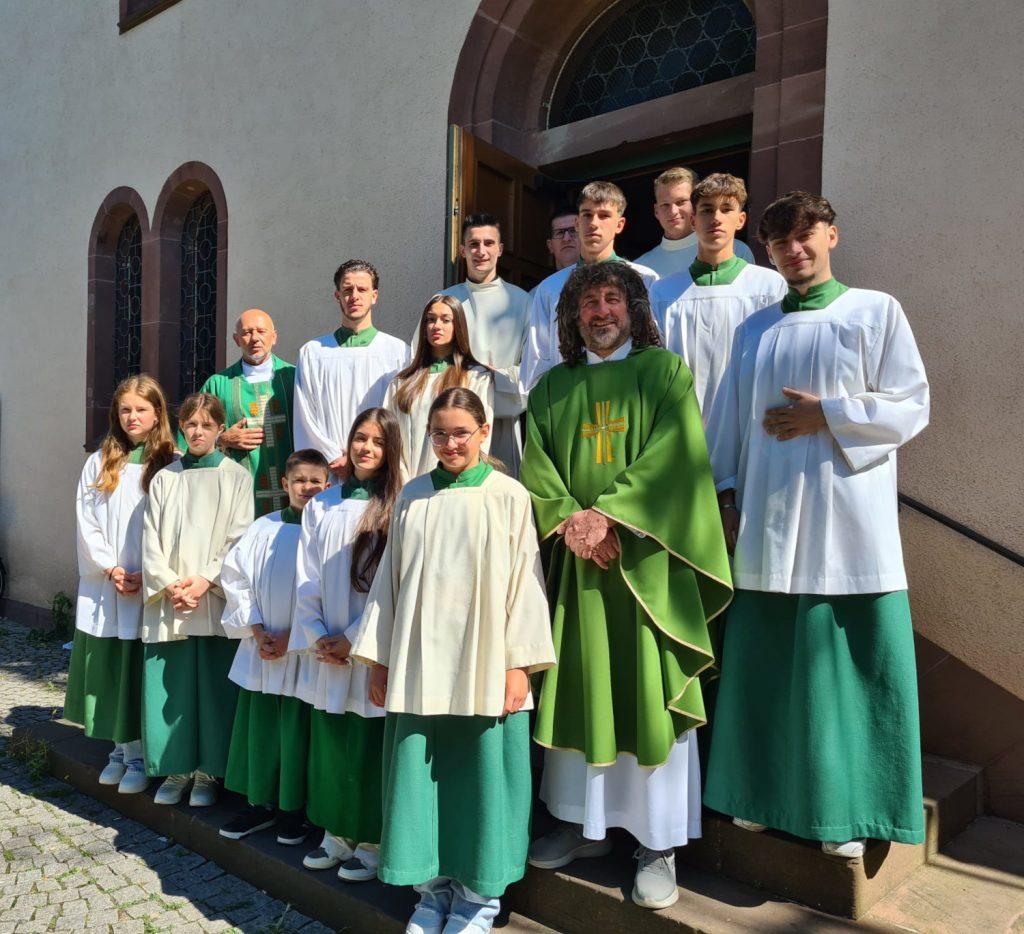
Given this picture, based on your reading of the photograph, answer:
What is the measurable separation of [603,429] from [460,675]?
92 cm

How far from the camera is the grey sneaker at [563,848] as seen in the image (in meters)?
3.08

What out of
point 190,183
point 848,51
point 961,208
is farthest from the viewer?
point 190,183

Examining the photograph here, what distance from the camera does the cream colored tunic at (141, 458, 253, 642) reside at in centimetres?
416

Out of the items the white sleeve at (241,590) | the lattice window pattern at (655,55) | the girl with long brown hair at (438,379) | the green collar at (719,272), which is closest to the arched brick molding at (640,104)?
the lattice window pattern at (655,55)

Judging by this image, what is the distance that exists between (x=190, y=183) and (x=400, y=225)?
9.53 ft

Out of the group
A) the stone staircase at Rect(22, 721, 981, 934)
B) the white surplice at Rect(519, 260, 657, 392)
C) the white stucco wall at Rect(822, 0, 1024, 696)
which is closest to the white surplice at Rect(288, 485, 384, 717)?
the stone staircase at Rect(22, 721, 981, 934)

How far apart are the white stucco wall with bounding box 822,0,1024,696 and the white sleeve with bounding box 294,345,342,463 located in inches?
104

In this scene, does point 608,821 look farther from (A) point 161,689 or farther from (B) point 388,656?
(A) point 161,689

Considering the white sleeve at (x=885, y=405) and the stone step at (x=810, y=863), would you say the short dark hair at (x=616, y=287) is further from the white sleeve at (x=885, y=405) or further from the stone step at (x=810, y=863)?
the stone step at (x=810, y=863)

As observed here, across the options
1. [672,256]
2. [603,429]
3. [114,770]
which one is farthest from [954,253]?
[114,770]

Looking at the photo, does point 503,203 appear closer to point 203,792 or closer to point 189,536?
point 189,536

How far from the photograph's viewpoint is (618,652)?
117 inches

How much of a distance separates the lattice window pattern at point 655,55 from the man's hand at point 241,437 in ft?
9.94

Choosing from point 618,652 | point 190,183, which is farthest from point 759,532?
point 190,183
